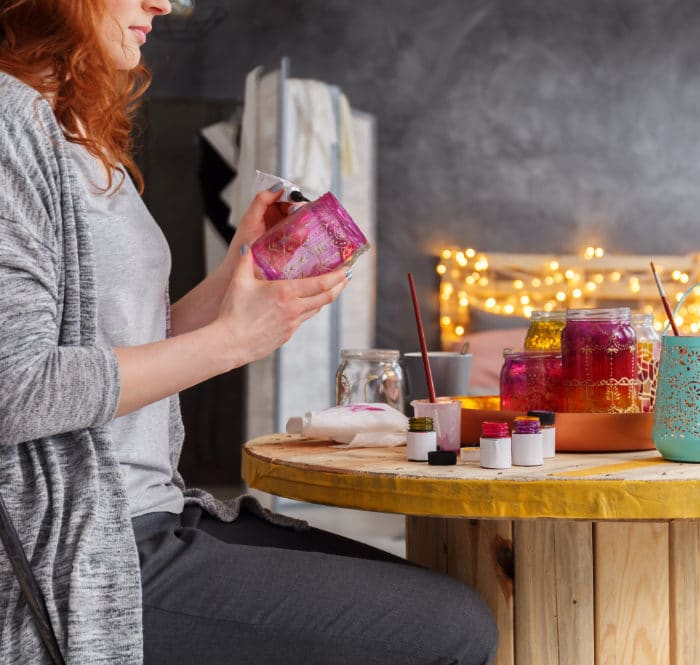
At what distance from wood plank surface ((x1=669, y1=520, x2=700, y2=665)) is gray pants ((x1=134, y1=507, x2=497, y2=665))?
1.03 feet

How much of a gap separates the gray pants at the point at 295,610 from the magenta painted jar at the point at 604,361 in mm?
365

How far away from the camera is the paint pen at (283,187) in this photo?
→ 1.44 metres

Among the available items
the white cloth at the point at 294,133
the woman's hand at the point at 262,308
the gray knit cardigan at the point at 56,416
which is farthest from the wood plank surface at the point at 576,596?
the white cloth at the point at 294,133

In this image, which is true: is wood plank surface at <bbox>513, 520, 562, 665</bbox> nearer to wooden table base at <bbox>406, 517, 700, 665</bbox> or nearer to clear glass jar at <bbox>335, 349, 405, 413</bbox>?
wooden table base at <bbox>406, 517, 700, 665</bbox>

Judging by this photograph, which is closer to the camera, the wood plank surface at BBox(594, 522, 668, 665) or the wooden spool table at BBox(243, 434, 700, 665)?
the wooden spool table at BBox(243, 434, 700, 665)

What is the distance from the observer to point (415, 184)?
506 cm

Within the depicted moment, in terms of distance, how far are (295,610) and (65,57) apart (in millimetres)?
715

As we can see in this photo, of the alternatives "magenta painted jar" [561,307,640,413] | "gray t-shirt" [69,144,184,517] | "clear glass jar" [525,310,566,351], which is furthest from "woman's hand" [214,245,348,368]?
"clear glass jar" [525,310,566,351]

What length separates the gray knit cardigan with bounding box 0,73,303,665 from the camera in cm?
101

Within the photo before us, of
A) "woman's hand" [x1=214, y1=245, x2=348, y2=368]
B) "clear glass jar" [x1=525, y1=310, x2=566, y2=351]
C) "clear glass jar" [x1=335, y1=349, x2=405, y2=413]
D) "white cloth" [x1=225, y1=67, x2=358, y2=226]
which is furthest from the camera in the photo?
"white cloth" [x1=225, y1=67, x2=358, y2=226]

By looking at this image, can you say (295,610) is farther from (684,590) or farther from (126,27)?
(126,27)

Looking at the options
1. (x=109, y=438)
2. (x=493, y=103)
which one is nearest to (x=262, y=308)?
(x=109, y=438)

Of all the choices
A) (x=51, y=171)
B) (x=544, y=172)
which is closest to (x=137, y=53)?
(x=51, y=171)

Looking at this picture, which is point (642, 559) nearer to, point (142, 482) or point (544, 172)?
point (142, 482)
